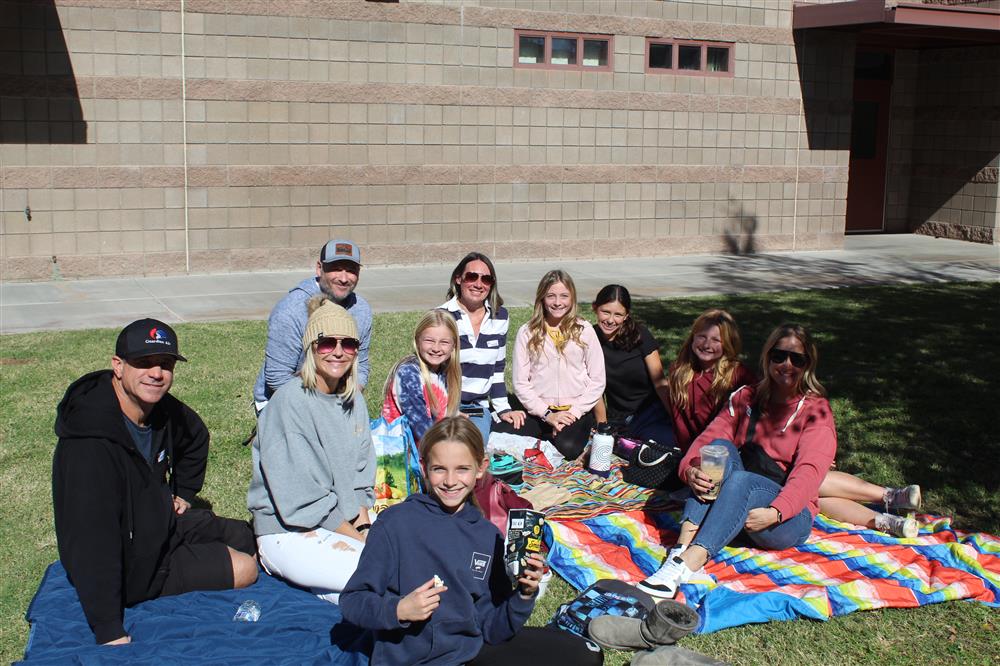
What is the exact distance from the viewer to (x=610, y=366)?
7.88 metres

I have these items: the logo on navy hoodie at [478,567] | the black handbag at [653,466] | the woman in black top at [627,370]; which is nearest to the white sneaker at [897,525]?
the black handbag at [653,466]

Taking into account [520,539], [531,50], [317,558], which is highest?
[531,50]

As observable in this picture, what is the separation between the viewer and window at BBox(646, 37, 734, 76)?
17.1 metres

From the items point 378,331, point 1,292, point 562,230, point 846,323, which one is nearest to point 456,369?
point 378,331

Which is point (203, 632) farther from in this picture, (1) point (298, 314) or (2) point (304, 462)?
(1) point (298, 314)

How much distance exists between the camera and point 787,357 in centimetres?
581

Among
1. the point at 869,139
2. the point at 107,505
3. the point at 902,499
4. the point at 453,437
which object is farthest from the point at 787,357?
the point at 869,139

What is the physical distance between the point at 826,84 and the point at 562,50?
4934mm

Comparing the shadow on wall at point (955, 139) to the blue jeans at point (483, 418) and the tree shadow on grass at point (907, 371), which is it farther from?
the blue jeans at point (483, 418)

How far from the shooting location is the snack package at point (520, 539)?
3678 millimetres

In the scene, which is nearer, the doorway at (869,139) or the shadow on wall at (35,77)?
the shadow on wall at (35,77)

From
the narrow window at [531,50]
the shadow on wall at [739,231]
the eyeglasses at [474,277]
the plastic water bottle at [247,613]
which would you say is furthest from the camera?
the shadow on wall at [739,231]

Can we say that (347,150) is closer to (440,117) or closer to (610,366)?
(440,117)

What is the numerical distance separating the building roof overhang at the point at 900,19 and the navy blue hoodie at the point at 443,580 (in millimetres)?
14742
